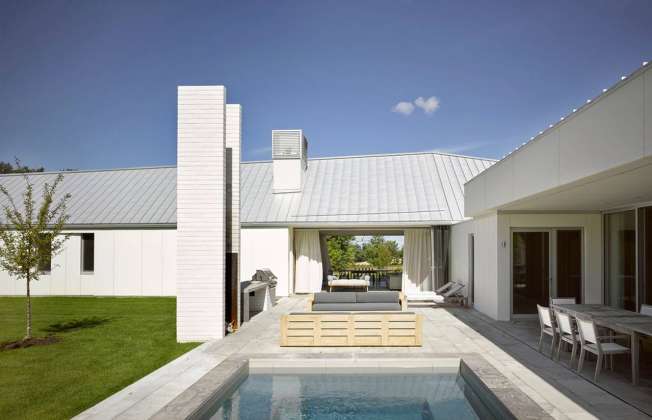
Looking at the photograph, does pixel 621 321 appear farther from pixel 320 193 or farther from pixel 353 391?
pixel 320 193

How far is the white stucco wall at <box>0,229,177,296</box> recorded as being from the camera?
1703cm

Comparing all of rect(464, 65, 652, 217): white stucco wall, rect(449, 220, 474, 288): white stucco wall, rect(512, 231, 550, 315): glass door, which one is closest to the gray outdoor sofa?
rect(464, 65, 652, 217): white stucco wall

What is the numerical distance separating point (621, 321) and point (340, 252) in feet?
73.2

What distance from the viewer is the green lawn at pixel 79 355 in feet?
17.8

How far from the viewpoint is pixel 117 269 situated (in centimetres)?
1717

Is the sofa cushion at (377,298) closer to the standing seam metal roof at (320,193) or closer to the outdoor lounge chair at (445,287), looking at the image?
the outdoor lounge chair at (445,287)

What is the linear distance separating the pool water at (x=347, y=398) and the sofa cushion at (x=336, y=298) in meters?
2.21

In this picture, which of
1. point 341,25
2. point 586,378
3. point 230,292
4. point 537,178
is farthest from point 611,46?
point 230,292

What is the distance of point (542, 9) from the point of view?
1447 cm

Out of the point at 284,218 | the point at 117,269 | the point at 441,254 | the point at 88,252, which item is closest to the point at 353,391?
the point at 284,218

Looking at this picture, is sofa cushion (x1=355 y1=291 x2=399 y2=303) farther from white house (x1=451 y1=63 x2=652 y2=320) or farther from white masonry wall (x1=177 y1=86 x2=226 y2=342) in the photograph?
white house (x1=451 y1=63 x2=652 y2=320)

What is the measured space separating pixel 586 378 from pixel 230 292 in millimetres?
7030

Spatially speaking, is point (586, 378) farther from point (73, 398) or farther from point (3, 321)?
point (3, 321)

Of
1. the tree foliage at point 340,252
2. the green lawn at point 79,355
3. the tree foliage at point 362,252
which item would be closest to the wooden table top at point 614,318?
the green lawn at point 79,355
